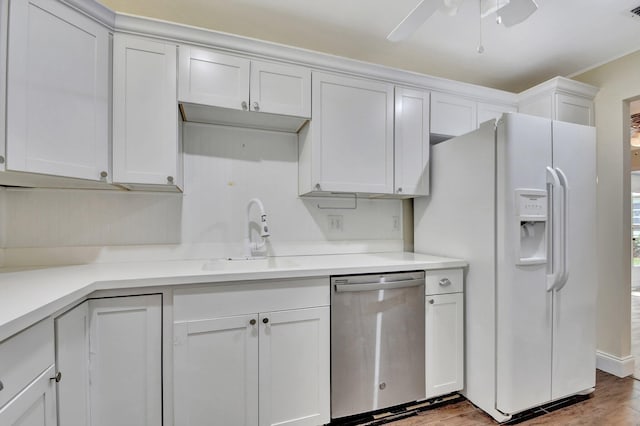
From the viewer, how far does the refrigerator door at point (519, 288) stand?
1.72 metres

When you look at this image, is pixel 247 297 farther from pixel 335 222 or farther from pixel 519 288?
pixel 519 288

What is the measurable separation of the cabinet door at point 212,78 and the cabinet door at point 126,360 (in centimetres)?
115

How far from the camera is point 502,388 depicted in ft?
5.69

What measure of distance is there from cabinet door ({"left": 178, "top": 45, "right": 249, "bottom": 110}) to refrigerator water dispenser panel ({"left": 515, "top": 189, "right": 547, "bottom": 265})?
5.86ft

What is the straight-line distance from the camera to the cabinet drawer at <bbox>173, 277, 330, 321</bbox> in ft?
4.71

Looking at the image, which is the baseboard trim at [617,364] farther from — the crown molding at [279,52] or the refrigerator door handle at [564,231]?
the crown molding at [279,52]

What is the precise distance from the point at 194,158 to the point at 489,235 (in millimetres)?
2020

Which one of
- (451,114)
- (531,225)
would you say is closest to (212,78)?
(451,114)

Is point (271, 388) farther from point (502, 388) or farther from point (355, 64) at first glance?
point (355, 64)

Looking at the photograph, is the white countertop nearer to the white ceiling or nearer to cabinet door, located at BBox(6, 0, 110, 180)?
cabinet door, located at BBox(6, 0, 110, 180)

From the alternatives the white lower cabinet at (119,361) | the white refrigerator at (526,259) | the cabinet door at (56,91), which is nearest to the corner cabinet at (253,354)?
the white lower cabinet at (119,361)

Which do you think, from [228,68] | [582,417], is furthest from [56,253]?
[582,417]

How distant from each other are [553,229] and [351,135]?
4.67 feet

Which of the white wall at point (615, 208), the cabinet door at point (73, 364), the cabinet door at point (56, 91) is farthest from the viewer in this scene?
the white wall at point (615, 208)
